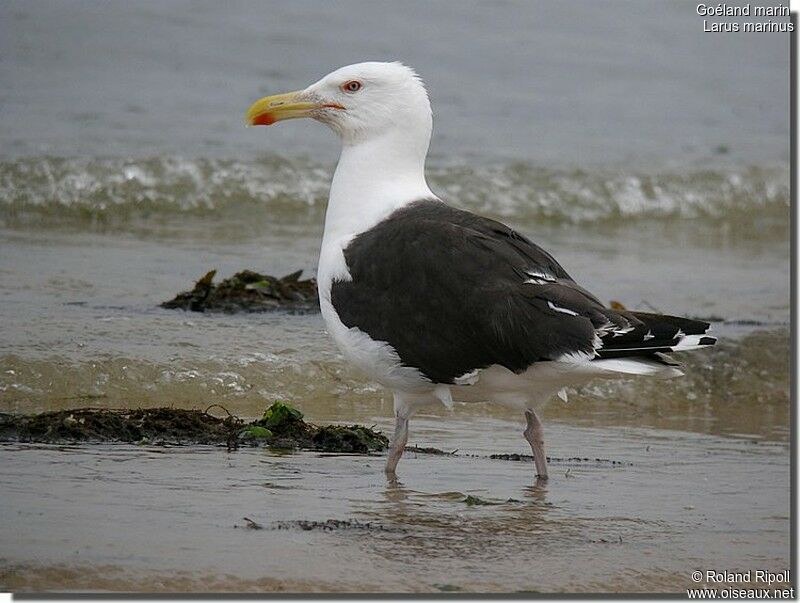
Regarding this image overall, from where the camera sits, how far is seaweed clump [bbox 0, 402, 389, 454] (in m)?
5.90

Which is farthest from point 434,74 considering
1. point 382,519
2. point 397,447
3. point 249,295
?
point 382,519

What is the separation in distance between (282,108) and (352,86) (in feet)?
1.18

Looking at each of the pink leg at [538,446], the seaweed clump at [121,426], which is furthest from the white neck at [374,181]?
the pink leg at [538,446]

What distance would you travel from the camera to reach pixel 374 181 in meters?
6.13

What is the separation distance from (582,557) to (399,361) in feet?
4.00

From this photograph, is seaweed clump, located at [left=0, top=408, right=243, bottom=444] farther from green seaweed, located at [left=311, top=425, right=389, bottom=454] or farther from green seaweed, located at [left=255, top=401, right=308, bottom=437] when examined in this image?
green seaweed, located at [left=311, top=425, right=389, bottom=454]

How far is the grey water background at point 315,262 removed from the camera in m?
4.70

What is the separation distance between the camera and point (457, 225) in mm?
5605

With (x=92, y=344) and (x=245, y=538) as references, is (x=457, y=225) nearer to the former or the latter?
(x=245, y=538)

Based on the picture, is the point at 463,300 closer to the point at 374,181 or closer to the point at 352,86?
the point at 374,181

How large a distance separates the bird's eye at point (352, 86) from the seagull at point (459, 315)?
Result: 38 centimetres

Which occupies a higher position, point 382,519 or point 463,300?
point 463,300

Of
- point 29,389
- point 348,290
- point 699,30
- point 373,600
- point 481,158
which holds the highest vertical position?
point 699,30

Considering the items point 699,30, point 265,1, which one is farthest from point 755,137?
point 265,1
